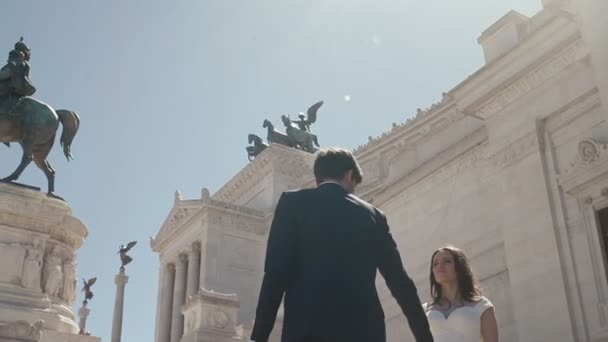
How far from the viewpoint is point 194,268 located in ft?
137

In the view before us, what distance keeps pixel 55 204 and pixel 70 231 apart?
0.66 m

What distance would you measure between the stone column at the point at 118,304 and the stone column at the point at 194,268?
10182mm

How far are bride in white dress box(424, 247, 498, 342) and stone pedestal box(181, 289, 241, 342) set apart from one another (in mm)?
13655

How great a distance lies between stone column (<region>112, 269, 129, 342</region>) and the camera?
2823 centimetres

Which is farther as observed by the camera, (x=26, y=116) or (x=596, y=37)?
(x=26, y=116)

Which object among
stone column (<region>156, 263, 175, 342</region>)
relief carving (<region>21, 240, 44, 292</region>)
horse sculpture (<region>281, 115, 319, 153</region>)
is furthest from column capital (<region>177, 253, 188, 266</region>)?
relief carving (<region>21, 240, 44, 292</region>)

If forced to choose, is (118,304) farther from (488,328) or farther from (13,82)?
(488,328)

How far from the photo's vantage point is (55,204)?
1392 centimetres

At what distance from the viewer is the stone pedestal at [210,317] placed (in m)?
18.3

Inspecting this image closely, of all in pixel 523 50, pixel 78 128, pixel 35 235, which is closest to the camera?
pixel 35 235

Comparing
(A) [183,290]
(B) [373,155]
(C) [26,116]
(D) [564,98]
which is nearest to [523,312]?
(D) [564,98]

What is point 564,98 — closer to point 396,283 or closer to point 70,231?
point 70,231

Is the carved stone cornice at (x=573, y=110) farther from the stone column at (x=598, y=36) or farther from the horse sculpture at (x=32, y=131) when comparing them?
the horse sculpture at (x=32, y=131)

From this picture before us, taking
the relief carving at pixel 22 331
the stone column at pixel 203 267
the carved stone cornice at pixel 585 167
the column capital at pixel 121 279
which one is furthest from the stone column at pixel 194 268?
the relief carving at pixel 22 331
